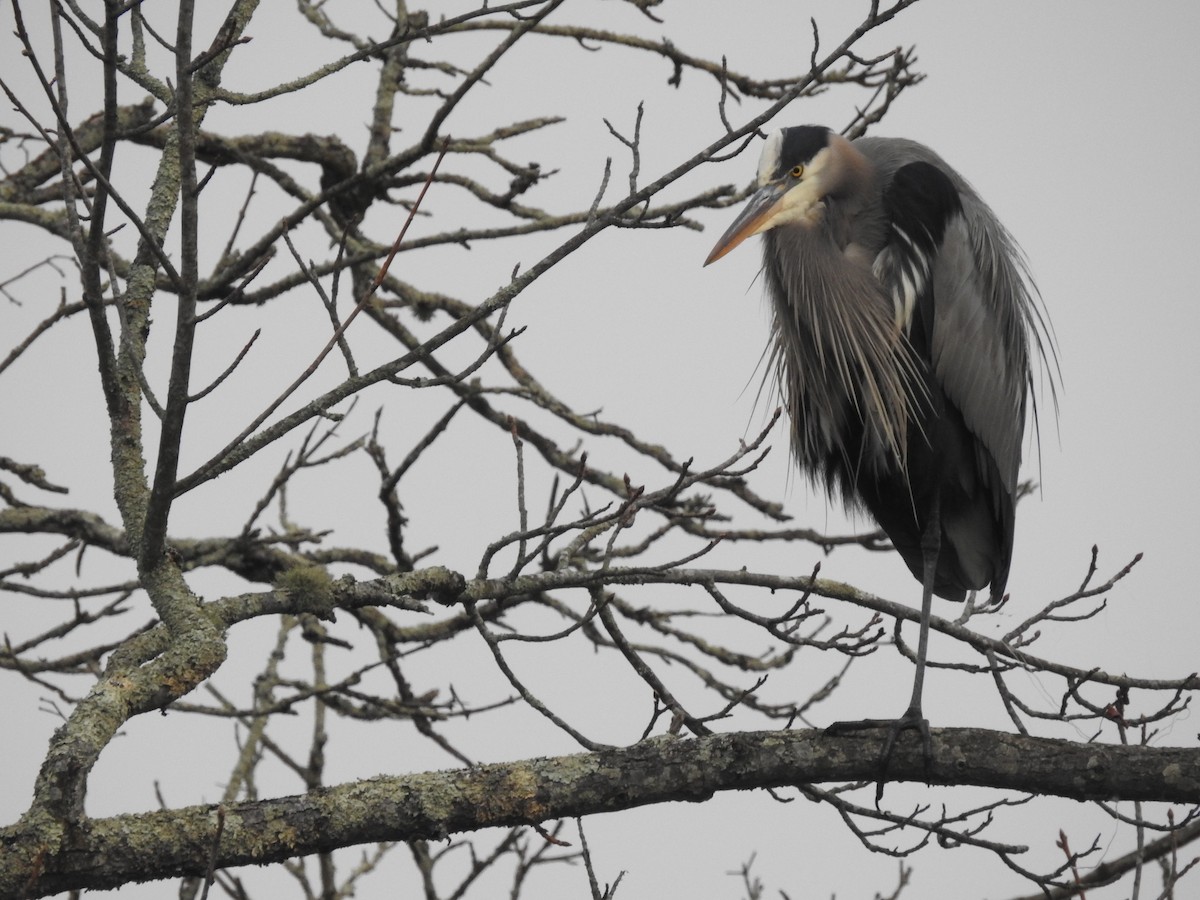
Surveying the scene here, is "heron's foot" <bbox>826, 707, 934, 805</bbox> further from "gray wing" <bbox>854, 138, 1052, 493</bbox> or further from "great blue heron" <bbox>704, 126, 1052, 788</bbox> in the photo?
Answer: "gray wing" <bbox>854, 138, 1052, 493</bbox>

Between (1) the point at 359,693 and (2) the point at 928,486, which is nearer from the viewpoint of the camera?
(1) the point at 359,693

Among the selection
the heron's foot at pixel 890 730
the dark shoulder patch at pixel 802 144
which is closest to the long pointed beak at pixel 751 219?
the dark shoulder patch at pixel 802 144

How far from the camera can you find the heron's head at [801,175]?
4.45 meters

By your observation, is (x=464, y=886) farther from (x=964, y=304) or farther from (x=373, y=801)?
(x=964, y=304)

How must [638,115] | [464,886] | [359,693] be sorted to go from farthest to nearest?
[359,693]
[464,886]
[638,115]

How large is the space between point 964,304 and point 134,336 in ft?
9.49

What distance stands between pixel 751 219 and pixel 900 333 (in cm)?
67

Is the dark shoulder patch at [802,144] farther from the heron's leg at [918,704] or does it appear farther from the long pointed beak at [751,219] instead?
the heron's leg at [918,704]

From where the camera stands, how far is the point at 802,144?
4445 mm

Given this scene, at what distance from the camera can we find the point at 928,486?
4531 mm

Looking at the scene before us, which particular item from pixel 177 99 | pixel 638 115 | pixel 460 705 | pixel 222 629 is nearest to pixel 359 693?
pixel 460 705

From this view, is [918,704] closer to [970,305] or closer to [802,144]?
[970,305]

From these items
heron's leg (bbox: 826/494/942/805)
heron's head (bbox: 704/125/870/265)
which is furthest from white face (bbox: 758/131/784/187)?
heron's leg (bbox: 826/494/942/805)

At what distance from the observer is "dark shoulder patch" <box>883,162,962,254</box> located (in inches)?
177
